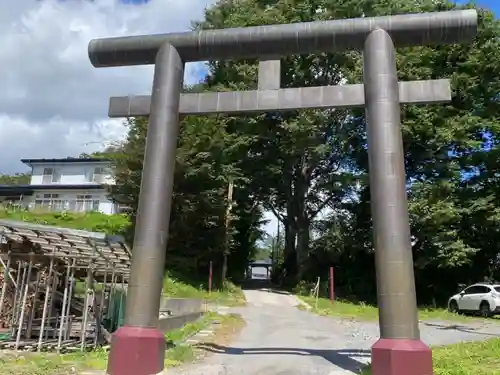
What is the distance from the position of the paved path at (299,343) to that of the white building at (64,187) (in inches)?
929

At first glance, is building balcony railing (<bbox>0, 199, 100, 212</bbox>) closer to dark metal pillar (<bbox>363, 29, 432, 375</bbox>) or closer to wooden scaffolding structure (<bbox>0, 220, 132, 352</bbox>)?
wooden scaffolding structure (<bbox>0, 220, 132, 352</bbox>)

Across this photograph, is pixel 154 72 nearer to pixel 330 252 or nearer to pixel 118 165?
pixel 118 165

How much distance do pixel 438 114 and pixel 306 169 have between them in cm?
909

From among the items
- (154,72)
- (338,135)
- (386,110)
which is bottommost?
(386,110)

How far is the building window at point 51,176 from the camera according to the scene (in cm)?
4343

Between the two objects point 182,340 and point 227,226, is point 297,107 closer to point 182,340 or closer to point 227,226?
point 182,340

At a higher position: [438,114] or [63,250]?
[438,114]

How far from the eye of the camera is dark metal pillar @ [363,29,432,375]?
23.4 ft

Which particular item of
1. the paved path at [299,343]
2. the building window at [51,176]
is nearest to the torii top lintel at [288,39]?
the paved path at [299,343]

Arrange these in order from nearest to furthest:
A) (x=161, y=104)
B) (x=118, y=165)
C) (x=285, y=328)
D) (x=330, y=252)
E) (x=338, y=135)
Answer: (x=161, y=104)
(x=285, y=328)
(x=118, y=165)
(x=338, y=135)
(x=330, y=252)

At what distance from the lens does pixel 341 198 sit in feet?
105

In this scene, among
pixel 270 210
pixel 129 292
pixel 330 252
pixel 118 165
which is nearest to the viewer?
pixel 129 292

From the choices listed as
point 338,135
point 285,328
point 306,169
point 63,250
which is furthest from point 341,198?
point 63,250

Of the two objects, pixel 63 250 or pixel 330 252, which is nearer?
pixel 63 250
